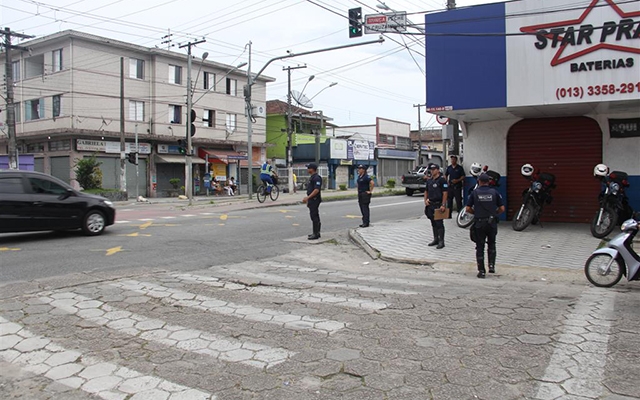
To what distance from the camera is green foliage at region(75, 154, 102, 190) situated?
28.8 meters

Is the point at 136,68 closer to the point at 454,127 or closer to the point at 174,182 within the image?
the point at 174,182

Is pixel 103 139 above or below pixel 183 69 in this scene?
below

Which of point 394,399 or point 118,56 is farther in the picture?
point 118,56

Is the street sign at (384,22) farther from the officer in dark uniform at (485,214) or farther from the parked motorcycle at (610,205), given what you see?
the officer in dark uniform at (485,214)

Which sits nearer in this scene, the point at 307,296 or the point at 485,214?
the point at 307,296

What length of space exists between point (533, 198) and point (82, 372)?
10.9m

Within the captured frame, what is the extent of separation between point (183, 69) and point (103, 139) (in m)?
9.22

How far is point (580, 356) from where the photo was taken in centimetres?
429

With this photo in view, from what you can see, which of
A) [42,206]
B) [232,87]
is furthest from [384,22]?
[232,87]

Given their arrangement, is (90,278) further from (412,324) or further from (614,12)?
(614,12)

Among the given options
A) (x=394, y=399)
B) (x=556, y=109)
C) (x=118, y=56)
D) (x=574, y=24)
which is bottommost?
(x=394, y=399)

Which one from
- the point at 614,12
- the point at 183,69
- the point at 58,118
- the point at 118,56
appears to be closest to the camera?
the point at 614,12

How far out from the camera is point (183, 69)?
128ft

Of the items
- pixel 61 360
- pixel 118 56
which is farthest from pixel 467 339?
pixel 118 56
